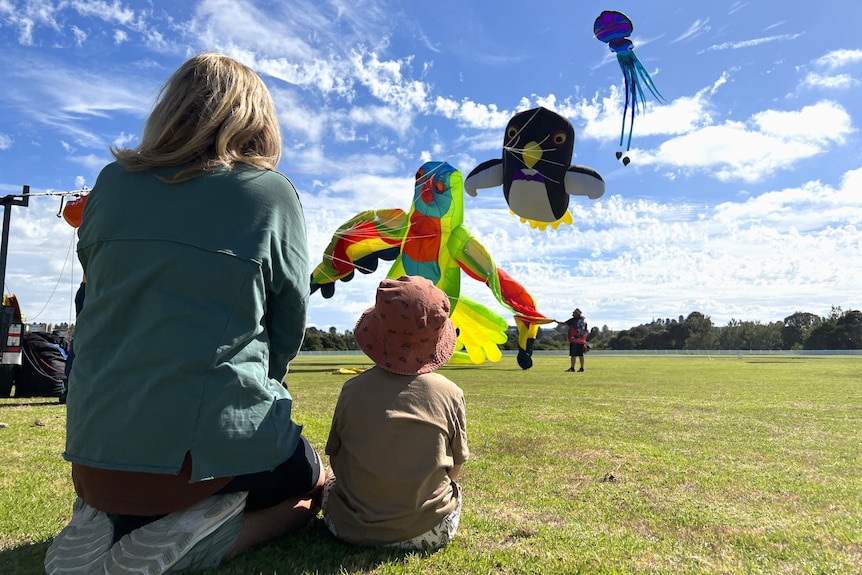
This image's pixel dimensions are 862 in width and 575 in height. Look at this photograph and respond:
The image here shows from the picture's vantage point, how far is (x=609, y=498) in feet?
8.98

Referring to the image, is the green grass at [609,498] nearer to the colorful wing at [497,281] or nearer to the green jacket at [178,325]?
the green jacket at [178,325]

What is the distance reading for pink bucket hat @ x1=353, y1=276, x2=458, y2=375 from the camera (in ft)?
6.13

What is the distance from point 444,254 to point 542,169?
3.42 m

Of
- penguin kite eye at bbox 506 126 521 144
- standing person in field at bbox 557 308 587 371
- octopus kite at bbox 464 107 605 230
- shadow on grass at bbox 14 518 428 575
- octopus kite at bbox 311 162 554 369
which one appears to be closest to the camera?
shadow on grass at bbox 14 518 428 575

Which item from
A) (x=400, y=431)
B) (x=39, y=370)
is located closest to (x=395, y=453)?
(x=400, y=431)

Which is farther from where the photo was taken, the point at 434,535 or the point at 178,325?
the point at 434,535

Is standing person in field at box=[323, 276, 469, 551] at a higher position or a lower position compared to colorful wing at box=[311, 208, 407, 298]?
lower

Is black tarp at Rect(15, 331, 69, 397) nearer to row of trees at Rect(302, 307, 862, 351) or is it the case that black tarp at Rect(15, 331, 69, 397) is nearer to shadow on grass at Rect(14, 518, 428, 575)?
shadow on grass at Rect(14, 518, 428, 575)

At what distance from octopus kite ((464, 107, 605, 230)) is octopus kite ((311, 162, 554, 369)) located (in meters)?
2.59

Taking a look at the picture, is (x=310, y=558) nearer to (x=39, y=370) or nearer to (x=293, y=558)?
(x=293, y=558)

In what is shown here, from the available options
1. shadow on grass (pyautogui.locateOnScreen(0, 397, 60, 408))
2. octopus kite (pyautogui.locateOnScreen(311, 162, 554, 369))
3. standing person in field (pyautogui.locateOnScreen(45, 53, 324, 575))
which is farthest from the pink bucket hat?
octopus kite (pyautogui.locateOnScreen(311, 162, 554, 369))

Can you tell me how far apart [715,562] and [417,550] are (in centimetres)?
101

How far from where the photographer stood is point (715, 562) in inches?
78.2

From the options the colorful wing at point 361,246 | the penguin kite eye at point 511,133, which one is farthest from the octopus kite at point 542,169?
the colorful wing at point 361,246
